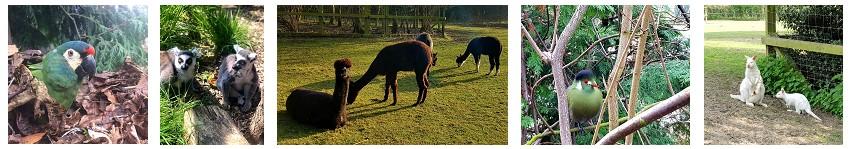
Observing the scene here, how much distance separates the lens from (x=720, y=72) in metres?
5.79

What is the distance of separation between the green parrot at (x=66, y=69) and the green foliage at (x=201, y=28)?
0.49 metres

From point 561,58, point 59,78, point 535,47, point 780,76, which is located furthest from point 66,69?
point 780,76

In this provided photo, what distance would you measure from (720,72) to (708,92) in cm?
14

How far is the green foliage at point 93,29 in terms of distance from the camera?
5906 millimetres

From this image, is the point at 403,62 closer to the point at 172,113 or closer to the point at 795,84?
the point at 172,113

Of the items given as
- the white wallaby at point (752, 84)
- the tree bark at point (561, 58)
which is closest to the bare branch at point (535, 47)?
the tree bark at point (561, 58)

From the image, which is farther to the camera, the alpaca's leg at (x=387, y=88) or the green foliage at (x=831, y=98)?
the alpaca's leg at (x=387, y=88)

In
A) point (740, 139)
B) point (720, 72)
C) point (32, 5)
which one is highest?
point (32, 5)

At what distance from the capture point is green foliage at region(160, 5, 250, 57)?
5801 mm

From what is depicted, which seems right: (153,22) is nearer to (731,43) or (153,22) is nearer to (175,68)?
(175,68)

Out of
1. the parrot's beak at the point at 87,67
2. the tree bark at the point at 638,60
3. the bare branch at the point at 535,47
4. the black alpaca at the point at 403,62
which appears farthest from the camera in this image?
the parrot's beak at the point at 87,67

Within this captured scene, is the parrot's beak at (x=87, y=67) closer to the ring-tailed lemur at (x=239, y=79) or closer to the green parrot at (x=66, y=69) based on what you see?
the green parrot at (x=66, y=69)

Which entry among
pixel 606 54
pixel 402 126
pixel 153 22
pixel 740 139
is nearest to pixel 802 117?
pixel 740 139

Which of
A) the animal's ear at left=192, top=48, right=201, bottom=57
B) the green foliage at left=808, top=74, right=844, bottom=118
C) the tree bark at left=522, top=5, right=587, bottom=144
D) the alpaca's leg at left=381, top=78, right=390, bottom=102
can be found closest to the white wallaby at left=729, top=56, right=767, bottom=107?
the green foliage at left=808, top=74, right=844, bottom=118
